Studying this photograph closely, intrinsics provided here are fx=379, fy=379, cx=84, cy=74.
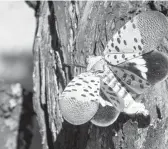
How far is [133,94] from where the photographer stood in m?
0.64

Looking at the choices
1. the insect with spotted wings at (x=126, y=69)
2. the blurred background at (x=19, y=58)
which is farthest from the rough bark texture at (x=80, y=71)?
the blurred background at (x=19, y=58)

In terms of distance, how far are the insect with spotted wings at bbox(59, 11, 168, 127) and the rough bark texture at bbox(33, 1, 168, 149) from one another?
0.07m

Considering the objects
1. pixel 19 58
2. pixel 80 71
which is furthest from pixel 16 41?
pixel 80 71

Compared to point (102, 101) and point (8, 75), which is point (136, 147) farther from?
point (8, 75)

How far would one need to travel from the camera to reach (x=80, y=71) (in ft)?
2.64

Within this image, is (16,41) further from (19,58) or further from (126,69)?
(126,69)

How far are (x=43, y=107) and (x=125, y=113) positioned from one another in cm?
34

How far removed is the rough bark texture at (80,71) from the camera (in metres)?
0.69

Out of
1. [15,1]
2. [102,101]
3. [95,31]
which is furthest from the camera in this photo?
[15,1]

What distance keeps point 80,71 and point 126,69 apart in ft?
0.67

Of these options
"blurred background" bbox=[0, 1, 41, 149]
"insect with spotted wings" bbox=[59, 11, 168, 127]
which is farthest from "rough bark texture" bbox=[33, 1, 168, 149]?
"blurred background" bbox=[0, 1, 41, 149]

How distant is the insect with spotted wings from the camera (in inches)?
23.7

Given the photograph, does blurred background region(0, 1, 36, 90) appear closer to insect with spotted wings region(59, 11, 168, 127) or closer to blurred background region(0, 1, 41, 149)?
blurred background region(0, 1, 41, 149)

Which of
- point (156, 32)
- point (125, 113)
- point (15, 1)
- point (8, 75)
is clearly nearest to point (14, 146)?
point (8, 75)
